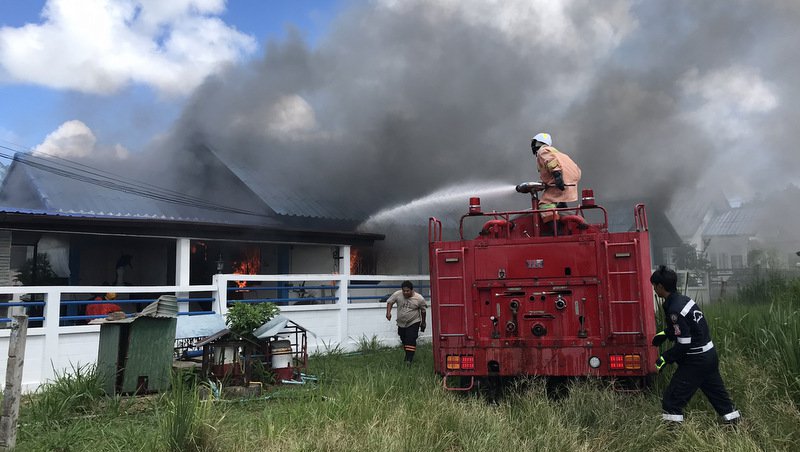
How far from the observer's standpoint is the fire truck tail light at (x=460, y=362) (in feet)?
19.6

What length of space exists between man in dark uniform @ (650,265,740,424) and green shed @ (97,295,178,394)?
5.00m

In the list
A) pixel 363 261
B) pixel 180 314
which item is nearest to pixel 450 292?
pixel 180 314

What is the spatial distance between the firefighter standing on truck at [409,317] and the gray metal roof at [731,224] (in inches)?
806

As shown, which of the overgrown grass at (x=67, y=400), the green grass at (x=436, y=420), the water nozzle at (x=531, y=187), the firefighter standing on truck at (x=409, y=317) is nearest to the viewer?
the green grass at (x=436, y=420)

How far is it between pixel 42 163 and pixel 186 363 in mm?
10678

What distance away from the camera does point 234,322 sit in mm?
7133

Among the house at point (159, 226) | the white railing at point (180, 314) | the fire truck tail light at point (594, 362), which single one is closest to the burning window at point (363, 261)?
the house at point (159, 226)

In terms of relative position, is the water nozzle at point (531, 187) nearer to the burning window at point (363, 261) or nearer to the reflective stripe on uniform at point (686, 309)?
the reflective stripe on uniform at point (686, 309)

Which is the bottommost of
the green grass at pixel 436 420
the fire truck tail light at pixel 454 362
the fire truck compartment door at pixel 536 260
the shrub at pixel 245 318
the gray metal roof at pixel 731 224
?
the green grass at pixel 436 420

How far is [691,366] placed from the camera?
4.77 meters

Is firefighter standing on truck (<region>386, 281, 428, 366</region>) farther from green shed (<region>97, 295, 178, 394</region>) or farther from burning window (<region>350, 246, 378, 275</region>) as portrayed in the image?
burning window (<region>350, 246, 378, 275</region>)

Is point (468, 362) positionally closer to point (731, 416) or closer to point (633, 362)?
point (633, 362)

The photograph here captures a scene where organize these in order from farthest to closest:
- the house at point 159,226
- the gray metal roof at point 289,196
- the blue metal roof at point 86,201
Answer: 1. the gray metal roof at point 289,196
2. the blue metal roof at point 86,201
3. the house at point 159,226

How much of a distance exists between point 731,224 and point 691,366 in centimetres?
2659
